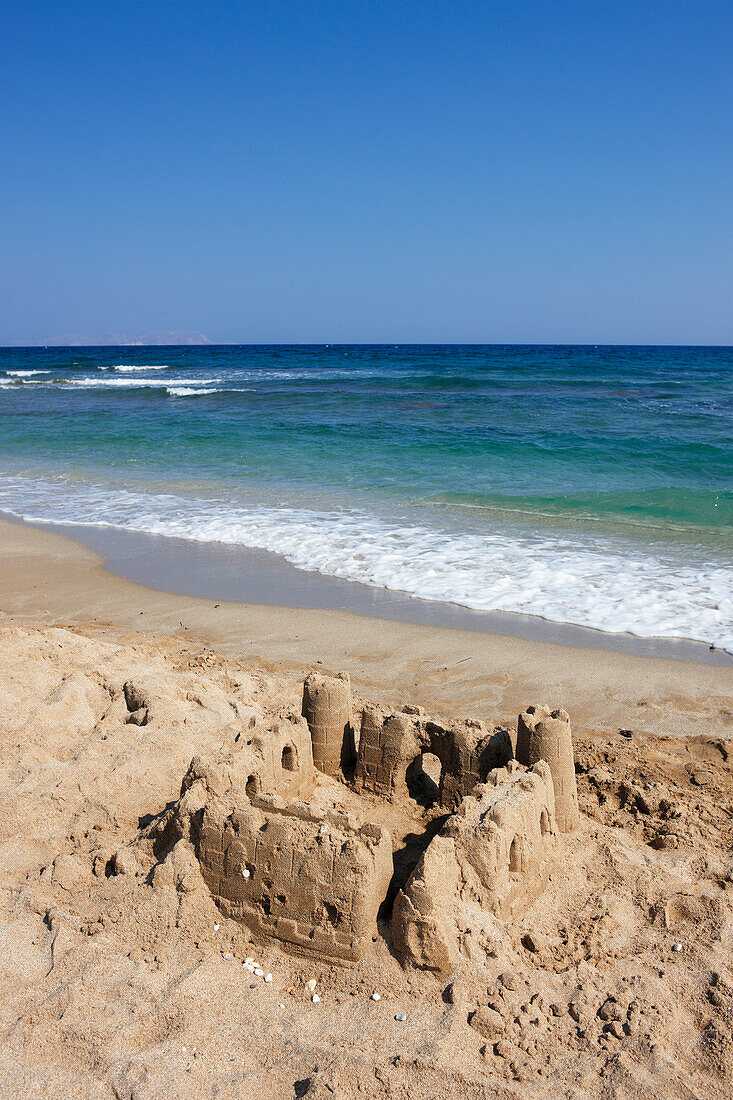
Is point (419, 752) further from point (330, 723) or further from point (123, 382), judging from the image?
point (123, 382)

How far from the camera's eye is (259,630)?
6.81 m

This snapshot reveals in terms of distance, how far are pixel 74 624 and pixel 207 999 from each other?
4.74 metres

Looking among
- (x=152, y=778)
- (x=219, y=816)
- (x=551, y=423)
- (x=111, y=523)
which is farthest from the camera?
(x=551, y=423)

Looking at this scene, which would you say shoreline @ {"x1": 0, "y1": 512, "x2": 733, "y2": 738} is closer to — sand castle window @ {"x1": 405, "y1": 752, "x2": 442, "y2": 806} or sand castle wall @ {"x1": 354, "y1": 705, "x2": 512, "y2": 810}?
sand castle window @ {"x1": 405, "y1": 752, "x2": 442, "y2": 806}

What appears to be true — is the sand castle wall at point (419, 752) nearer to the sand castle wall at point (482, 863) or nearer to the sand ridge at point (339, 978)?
the sand ridge at point (339, 978)

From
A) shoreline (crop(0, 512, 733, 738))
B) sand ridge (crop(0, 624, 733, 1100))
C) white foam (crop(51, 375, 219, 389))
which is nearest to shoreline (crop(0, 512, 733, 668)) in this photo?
shoreline (crop(0, 512, 733, 738))

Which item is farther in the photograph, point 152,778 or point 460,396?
point 460,396

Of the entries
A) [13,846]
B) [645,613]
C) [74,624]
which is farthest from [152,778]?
[645,613]

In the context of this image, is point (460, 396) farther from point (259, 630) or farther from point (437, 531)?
point (259, 630)

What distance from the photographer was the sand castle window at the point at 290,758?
386 centimetres

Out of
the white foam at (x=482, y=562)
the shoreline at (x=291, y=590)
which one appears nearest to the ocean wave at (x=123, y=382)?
the white foam at (x=482, y=562)

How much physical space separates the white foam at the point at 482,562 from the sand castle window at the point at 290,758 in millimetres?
3769

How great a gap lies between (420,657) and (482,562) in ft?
8.73

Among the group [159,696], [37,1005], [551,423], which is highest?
[551,423]
